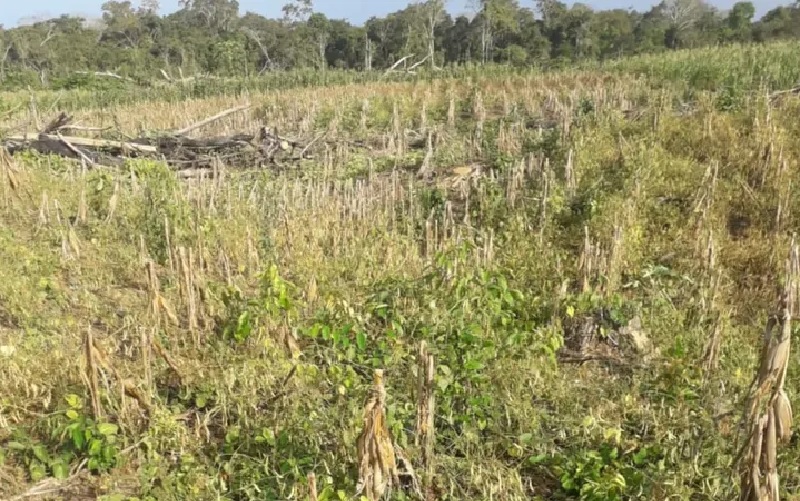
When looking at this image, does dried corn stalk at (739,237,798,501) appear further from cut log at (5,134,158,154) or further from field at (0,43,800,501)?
cut log at (5,134,158,154)

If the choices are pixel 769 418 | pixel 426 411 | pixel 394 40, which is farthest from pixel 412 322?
pixel 394 40

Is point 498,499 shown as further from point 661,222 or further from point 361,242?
point 661,222

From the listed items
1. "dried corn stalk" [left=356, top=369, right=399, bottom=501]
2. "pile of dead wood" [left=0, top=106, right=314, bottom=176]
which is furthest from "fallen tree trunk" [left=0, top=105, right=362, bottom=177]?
"dried corn stalk" [left=356, top=369, right=399, bottom=501]

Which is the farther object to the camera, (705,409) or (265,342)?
(265,342)

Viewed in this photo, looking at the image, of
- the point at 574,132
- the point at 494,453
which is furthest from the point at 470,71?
the point at 494,453

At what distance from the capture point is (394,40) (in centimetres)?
3722

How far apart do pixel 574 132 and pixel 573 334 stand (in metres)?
4.23

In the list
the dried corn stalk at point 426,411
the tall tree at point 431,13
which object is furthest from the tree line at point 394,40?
the dried corn stalk at point 426,411

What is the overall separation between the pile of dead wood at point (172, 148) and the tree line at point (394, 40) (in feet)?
56.3

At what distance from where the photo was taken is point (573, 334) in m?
3.48

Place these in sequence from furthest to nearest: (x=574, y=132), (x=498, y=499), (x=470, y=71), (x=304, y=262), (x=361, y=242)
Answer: (x=470, y=71) < (x=574, y=132) < (x=361, y=242) < (x=304, y=262) < (x=498, y=499)

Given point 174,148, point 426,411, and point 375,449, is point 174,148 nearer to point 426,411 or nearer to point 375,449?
point 426,411

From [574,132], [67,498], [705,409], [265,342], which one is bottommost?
[67,498]

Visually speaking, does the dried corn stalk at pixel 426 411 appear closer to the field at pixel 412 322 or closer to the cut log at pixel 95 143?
the field at pixel 412 322
